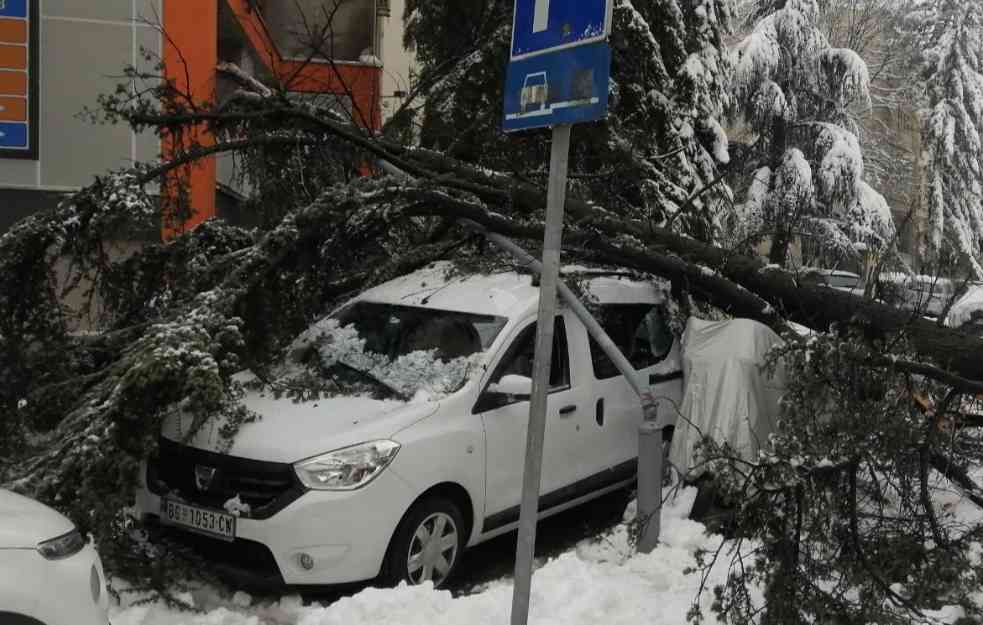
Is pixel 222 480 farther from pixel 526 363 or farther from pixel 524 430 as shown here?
pixel 526 363

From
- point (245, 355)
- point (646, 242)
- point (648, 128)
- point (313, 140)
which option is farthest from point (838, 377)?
point (648, 128)

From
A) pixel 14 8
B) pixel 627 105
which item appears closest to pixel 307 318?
pixel 627 105

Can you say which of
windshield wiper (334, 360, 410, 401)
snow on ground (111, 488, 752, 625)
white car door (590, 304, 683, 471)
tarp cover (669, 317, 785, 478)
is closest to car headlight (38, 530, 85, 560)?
snow on ground (111, 488, 752, 625)

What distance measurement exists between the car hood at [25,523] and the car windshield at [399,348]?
78.5 inches

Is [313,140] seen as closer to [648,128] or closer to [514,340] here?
[514,340]

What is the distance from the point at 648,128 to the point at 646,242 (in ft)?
14.7

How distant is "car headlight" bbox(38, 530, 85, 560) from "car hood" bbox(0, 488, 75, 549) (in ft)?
0.06

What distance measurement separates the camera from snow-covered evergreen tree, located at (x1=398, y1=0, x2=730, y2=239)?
8.51 metres

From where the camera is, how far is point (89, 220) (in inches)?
248

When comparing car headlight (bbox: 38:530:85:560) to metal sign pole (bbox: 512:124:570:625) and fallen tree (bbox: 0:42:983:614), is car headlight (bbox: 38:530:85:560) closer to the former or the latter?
fallen tree (bbox: 0:42:983:614)

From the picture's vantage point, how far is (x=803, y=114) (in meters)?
20.9

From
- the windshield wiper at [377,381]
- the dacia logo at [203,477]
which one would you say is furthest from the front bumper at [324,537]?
the windshield wiper at [377,381]

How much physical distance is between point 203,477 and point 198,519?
22cm

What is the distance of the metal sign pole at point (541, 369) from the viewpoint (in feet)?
10.9
